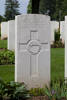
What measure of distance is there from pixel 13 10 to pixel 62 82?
5152 centimetres

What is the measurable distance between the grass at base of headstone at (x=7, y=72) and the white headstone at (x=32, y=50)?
1387 millimetres

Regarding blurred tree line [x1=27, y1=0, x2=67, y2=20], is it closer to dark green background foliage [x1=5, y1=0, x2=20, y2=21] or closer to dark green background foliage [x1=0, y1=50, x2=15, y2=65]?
dark green background foliage [x1=5, y1=0, x2=20, y2=21]

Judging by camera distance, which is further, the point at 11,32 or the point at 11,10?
the point at 11,10

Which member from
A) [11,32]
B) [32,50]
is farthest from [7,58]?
[32,50]

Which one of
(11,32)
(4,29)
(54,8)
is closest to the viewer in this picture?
(11,32)

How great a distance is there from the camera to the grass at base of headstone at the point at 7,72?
8.05 metres

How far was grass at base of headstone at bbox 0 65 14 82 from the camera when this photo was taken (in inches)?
317

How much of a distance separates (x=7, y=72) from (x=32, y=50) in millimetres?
2733

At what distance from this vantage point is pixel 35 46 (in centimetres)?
652

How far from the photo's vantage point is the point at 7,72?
9047mm

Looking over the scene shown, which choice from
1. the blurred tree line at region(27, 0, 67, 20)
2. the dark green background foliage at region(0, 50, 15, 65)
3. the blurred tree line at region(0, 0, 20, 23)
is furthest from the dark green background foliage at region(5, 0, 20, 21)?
the dark green background foliage at region(0, 50, 15, 65)

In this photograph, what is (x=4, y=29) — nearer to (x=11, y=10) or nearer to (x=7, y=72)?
(x=7, y=72)

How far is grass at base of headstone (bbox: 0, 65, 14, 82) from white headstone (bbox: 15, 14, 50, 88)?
1.39 m

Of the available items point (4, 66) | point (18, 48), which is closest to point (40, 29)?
point (18, 48)
